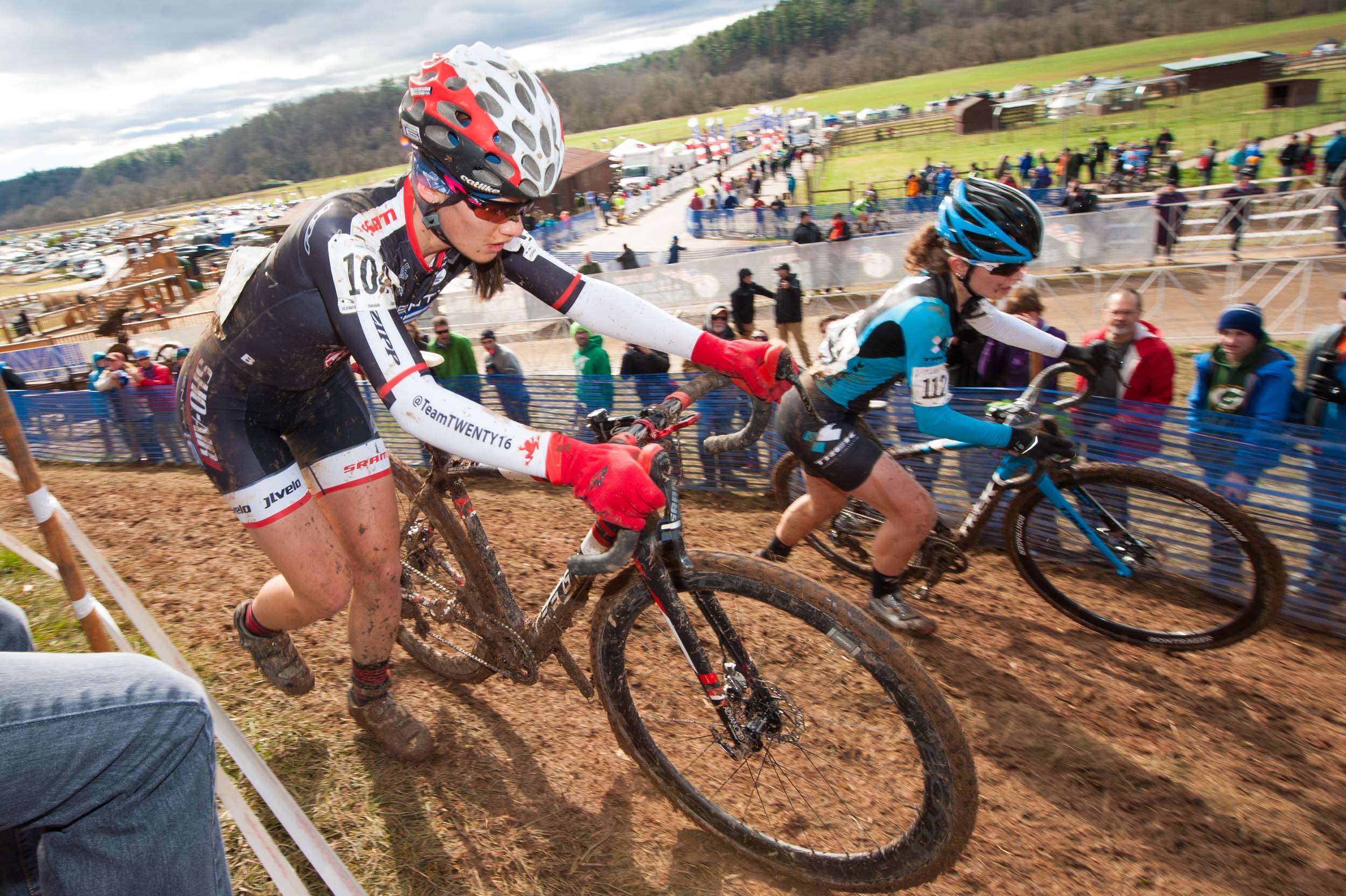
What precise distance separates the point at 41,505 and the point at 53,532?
0.09m

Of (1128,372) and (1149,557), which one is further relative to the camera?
(1128,372)

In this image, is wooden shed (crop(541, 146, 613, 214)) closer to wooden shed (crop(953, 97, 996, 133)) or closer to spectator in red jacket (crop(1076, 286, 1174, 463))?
wooden shed (crop(953, 97, 996, 133))

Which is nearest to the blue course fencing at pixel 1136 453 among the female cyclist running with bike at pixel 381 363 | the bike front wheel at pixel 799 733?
the bike front wheel at pixel 799 733

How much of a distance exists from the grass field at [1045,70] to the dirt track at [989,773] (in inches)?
3261

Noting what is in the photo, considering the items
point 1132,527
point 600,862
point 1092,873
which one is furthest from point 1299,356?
point 600,862

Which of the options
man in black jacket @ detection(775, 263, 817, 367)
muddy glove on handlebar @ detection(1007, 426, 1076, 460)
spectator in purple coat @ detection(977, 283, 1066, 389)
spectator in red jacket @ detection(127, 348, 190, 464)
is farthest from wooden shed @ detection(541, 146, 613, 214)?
muddy glove on handlebar @ detection(1007, 426, 1076, 460)

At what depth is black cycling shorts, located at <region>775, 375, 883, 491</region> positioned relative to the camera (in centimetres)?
420

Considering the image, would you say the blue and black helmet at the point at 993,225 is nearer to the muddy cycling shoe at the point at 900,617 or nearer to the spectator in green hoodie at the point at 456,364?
the muddy cycling shoe at the point at 900,617

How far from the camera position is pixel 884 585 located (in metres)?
4.60

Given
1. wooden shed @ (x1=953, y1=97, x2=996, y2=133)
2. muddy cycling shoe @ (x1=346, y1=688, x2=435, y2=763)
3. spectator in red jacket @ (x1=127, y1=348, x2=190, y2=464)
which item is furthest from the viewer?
wooden shed @ (x1=953, y1=97, x2=996, y2=133)

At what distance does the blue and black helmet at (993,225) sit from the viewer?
384 cm

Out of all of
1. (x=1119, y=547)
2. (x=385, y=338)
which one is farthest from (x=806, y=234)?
(x=385, y=338)

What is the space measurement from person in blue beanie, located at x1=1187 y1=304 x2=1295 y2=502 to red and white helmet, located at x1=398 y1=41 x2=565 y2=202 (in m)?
4.68

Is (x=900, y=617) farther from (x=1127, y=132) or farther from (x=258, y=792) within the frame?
(x=1127, y=132)
